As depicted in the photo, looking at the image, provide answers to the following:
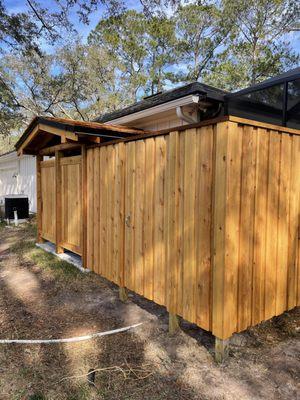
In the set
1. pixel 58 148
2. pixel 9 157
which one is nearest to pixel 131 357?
pixel 58 148

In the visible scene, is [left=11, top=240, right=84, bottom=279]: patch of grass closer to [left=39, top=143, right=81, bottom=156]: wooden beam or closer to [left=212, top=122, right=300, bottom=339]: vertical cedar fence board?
[left=39, top=143, right=81, bottom=156]: wooden beam

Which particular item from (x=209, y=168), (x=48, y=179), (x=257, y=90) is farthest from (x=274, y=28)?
(x=209, y=168)

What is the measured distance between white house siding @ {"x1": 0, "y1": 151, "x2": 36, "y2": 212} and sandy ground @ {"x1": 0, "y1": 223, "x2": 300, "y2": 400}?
29.6ft

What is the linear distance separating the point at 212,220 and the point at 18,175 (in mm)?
13009

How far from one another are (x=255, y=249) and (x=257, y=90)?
10.9ft

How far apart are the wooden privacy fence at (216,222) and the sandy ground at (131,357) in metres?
0.30

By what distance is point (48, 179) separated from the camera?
6.01 m

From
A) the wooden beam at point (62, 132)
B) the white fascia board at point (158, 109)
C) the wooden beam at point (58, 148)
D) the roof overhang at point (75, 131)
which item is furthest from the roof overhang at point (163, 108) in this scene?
the wooden beam at point (62, 132)

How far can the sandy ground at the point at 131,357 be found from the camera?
7.03ft

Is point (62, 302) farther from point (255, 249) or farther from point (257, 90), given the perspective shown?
point (257, 90)

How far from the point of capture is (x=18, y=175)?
13352mm

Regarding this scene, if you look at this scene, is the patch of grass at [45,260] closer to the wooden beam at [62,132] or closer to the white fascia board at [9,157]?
the wooden beam at [62,132]

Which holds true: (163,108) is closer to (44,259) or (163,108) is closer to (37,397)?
(44,259)

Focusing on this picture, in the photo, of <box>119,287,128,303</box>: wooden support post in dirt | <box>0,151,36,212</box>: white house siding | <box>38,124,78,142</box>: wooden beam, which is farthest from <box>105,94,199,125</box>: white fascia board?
<box>0,151,36,212</box>: white house siding
